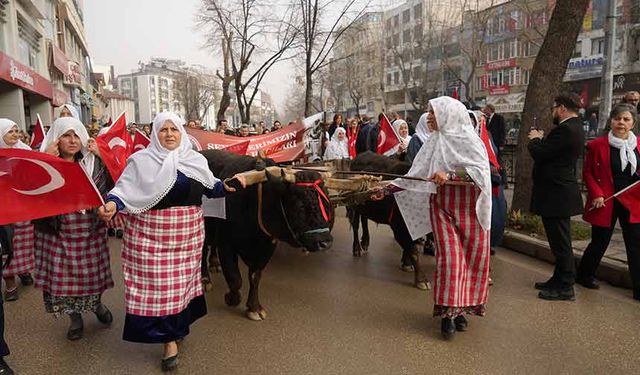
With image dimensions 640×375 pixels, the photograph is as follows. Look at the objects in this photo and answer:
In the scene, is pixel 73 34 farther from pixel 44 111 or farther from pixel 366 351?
pixel 366 351

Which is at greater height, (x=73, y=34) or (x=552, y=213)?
(x=73, y=34)

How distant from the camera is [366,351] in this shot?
3951mm

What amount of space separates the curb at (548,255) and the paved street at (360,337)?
19 centimetres

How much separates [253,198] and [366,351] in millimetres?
1647

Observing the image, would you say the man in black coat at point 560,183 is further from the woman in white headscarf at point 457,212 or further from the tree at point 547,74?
the tree at point 547,74

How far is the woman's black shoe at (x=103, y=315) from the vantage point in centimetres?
450

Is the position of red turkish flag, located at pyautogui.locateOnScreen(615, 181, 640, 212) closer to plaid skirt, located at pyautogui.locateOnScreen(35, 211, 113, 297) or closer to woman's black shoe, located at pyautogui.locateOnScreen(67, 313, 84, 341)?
plaid skirt, located at pyautogui.locateOnScreen(35, 211, 113, 297)

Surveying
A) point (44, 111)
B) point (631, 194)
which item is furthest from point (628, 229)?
point (44, 111)

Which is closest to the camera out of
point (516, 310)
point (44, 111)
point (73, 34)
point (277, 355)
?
point (277, 355)

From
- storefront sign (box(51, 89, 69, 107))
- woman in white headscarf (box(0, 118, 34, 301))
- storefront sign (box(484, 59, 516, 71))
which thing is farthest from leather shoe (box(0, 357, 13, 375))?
storefront sign (box(484, 59, 516, 71))

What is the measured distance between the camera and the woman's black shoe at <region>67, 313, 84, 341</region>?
4.27 m

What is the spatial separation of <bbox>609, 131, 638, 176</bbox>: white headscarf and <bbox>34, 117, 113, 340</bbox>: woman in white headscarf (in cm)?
496

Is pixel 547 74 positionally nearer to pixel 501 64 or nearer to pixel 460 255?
pixel 460 255

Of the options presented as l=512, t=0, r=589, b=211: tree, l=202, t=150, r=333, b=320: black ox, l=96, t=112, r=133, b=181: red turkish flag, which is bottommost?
l=202, t=150, r=333, b=320: black ox
